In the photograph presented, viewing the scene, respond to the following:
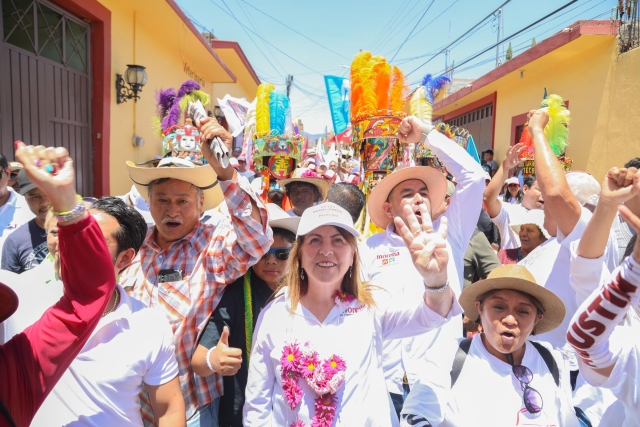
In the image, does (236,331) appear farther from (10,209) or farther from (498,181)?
(498,181)

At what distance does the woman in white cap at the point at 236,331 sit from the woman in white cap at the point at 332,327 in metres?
0.18

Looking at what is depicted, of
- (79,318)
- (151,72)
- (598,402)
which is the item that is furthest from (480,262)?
(151,72)

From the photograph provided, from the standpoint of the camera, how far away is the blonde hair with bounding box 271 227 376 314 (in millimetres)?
2027

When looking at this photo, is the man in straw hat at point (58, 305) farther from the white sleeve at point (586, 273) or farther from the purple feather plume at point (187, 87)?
the purple feather plume at point (187, 87)

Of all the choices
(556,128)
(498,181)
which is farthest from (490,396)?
(556,128)

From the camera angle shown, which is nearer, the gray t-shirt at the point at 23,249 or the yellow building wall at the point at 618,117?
the gray t-shirt at the point at 23,249

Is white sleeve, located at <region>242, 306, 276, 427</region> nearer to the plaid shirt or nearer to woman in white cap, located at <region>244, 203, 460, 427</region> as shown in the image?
woman in white cap, located at <region>244, 203, 460, 427</region>

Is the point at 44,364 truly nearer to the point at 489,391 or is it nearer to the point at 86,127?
the point at 489,391

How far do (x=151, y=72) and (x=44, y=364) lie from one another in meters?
8.30

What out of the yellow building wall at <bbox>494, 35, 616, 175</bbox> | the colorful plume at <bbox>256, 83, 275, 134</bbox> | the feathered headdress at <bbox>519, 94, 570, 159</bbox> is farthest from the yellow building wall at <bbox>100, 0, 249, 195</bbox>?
the yellow building wall at <bbox>494, 35, 616, 175</bbox>

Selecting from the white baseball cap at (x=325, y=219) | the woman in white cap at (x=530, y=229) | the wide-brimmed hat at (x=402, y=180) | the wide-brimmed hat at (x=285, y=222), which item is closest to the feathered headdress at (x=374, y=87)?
the wide-brimmed hat at (x=402, y=180)

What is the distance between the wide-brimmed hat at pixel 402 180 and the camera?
303 centimetres

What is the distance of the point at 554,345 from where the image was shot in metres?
2.58

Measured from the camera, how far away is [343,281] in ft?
6.91
